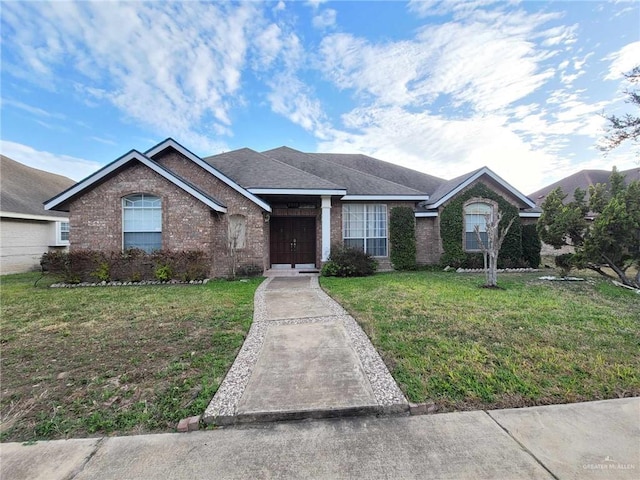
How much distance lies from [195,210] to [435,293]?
9.14 metres

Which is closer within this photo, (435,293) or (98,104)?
(435,293)

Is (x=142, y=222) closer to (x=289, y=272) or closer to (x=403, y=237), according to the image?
(x=289, y=272)

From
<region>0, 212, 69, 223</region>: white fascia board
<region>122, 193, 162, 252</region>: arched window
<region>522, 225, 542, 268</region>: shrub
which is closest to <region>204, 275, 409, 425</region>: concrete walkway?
<region>122, 193, 162, 252</region>: arched window

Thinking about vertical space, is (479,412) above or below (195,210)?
below

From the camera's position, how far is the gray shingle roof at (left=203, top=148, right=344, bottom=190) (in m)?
11.9

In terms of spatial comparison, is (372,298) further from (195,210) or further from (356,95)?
(356,95)

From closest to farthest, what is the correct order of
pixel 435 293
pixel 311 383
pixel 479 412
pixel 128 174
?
1. pixel 479 412
2. pixel 311 383
3. pixel 435 293
4. pixel 128 174

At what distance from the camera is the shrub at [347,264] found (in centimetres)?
1160

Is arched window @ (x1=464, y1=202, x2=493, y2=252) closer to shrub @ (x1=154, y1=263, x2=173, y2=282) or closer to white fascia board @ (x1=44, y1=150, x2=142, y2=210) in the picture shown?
shrub @ (x1=154, y1=263, x2=173, y2=282)

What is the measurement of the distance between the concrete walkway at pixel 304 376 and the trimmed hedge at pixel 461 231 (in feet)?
31.6

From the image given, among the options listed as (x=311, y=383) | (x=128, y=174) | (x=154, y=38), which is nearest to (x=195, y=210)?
(x=128, y=174)

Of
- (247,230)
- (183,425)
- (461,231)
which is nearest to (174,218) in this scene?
(247,230)

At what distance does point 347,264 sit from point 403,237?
3611 mm

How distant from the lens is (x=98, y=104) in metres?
13.6
